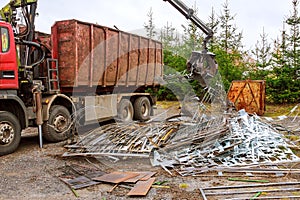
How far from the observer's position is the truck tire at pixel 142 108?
484 inches

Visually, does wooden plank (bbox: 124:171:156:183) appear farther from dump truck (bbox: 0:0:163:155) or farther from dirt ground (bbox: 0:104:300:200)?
dump truck (bbox: 0:0:163:155)

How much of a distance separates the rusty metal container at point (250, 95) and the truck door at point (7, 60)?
9683mm

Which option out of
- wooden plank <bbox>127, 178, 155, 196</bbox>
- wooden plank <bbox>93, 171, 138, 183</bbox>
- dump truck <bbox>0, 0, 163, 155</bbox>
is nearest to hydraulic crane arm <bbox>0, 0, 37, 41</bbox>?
dump truck <bbox>0, 0, 163, 155</bbox>

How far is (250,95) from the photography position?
14.2 meters

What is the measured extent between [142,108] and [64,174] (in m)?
7.14

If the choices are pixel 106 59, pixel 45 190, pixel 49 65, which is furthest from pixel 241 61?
pixel 45 190

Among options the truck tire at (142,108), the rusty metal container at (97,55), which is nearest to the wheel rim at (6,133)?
the rusty metal container at (97,55)

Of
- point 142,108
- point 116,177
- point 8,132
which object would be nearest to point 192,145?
point 116,177

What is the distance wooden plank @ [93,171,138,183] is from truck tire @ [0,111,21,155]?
9.47ft

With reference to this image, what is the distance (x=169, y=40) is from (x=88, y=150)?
62.0 feet

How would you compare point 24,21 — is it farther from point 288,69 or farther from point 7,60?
point 288,69

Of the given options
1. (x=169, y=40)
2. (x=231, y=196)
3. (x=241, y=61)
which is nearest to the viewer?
(x=231, y=196)

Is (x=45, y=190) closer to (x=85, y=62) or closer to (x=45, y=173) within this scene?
(x=45, y=173)

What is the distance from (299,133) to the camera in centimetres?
916
